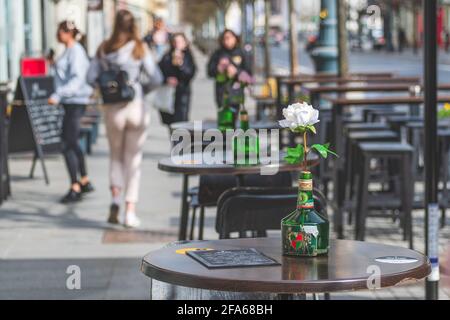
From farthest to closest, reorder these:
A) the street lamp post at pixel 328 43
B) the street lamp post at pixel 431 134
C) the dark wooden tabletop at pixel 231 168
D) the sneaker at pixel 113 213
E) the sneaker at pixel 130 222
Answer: the street lamp post at pixel 328 43 → the sneaker at pixel 113 213 → the sneaker at pixel 130 222 → the dark wooden tabletop at pixel 231 168 → the street lamp post at pixel 431 134

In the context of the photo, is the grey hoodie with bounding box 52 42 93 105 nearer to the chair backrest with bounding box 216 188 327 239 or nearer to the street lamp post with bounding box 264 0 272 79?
the chair backrest with bounding box 216 188 327 239

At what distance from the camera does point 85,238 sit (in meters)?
9.52

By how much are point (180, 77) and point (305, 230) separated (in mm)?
11135

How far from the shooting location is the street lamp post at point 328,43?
19.7 meters

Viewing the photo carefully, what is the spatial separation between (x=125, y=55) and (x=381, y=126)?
254cm

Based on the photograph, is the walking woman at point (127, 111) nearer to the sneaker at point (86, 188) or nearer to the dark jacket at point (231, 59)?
the sneaker at point (86, 188)

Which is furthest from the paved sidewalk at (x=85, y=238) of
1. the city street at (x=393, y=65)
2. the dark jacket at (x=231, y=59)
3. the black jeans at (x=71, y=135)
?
the city street at (x=393, y=65)

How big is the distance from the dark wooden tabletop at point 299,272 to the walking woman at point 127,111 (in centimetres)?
538

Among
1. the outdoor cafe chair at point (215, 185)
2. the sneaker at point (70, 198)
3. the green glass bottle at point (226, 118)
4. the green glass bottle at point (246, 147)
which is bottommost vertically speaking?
the sneaker at point (70, 198)

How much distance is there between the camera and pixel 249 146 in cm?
742

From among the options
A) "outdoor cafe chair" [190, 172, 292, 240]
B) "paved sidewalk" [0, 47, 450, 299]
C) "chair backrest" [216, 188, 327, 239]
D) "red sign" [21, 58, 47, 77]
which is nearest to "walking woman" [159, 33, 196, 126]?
"paved sidewalk" [0, 47, 450, 299]

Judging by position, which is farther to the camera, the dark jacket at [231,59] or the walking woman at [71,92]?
the dark jacket at [231,59]
